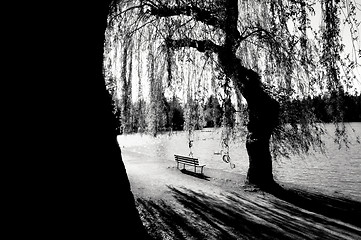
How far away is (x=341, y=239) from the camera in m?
5.06

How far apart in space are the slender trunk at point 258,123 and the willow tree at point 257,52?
0.10ft

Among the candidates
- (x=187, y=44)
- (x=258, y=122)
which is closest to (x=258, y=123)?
(x=258, y=122)

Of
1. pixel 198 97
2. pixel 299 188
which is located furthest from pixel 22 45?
pixel 299 188

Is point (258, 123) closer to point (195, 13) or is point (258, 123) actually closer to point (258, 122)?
point (258, 122)

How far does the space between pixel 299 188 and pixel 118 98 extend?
24.9 ft

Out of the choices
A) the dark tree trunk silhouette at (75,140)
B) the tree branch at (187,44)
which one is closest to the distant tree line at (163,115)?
the tree branch at (187,44)

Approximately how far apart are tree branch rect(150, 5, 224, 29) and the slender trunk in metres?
2.65

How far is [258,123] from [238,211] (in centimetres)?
323

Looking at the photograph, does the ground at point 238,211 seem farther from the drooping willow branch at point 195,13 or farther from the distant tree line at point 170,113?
the drooping willow branch at point 195,13

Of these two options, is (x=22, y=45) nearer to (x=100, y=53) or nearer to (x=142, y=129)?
(x=100, y=53)

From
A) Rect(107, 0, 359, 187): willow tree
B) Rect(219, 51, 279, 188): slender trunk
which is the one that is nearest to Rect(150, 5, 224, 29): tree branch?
Answer: Rect(107, 0, 359, 187): willow tree

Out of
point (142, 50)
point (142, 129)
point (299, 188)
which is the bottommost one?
point (299, 188)

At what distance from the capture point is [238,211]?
6570mm

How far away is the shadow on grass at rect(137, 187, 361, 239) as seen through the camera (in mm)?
5125
